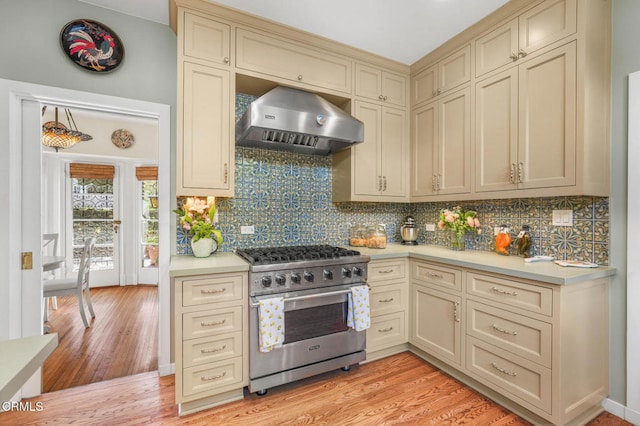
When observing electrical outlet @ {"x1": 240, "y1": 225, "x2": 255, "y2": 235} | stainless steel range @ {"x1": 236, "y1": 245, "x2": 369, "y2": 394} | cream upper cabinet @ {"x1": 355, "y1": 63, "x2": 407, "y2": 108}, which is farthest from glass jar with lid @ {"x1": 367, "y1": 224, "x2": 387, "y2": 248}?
cream upper cabinet @ {"x1": 355, "y1": 63, "x2": 407, "y2": 108}

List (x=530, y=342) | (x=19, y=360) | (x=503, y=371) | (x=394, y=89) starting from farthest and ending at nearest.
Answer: (x=394, y=89), (x=503, y=371), (x=530, y=342), (x=19, y=360)

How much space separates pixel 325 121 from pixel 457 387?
221 centimetres

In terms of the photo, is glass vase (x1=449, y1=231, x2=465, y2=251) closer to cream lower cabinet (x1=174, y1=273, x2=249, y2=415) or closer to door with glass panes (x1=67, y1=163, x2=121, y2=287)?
cream lower cabinet (x1=174, y1=273, x2=249, y2=415)

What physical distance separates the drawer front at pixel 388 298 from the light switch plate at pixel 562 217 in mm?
1218

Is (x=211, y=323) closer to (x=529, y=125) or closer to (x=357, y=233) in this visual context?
(x=357, y=233)

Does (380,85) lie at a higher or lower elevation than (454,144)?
higher

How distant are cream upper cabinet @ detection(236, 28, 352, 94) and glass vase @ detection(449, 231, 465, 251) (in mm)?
1619

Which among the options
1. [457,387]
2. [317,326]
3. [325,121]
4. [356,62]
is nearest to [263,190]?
[325,121]

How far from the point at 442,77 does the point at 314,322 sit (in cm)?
239

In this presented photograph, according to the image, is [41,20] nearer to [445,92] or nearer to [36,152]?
[36,152]

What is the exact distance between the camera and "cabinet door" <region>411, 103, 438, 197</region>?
277 cm

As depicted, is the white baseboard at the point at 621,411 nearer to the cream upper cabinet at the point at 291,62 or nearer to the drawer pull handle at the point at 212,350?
the drawer pull handle at the point at 212,350

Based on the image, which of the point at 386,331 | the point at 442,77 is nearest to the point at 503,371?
the point at 386,331

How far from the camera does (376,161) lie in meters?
2.84
